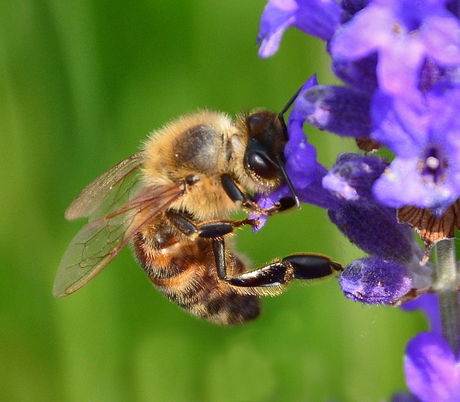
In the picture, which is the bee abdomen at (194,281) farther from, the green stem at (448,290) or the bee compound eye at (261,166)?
the green stem at (448,290)

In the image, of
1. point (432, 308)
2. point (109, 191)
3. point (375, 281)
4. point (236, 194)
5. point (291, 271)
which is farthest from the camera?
point (432, 308)

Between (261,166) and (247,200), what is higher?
(261,166)

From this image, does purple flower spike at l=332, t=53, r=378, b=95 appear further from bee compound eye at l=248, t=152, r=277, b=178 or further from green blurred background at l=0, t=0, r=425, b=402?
green blurred background at l=0, t=0, r=425, b=402

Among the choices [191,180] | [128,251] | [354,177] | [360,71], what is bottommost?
[128,251]

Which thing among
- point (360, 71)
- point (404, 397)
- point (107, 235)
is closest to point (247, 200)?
point (107, 235)

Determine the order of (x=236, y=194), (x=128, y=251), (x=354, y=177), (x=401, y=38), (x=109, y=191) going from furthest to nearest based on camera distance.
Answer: (x=128, y=251) → (x=109, y=191) → (x=236, y=194) → (x=354, y=177) → (x=401, y=38)

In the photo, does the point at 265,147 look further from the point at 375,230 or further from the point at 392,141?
the point at 392,141
